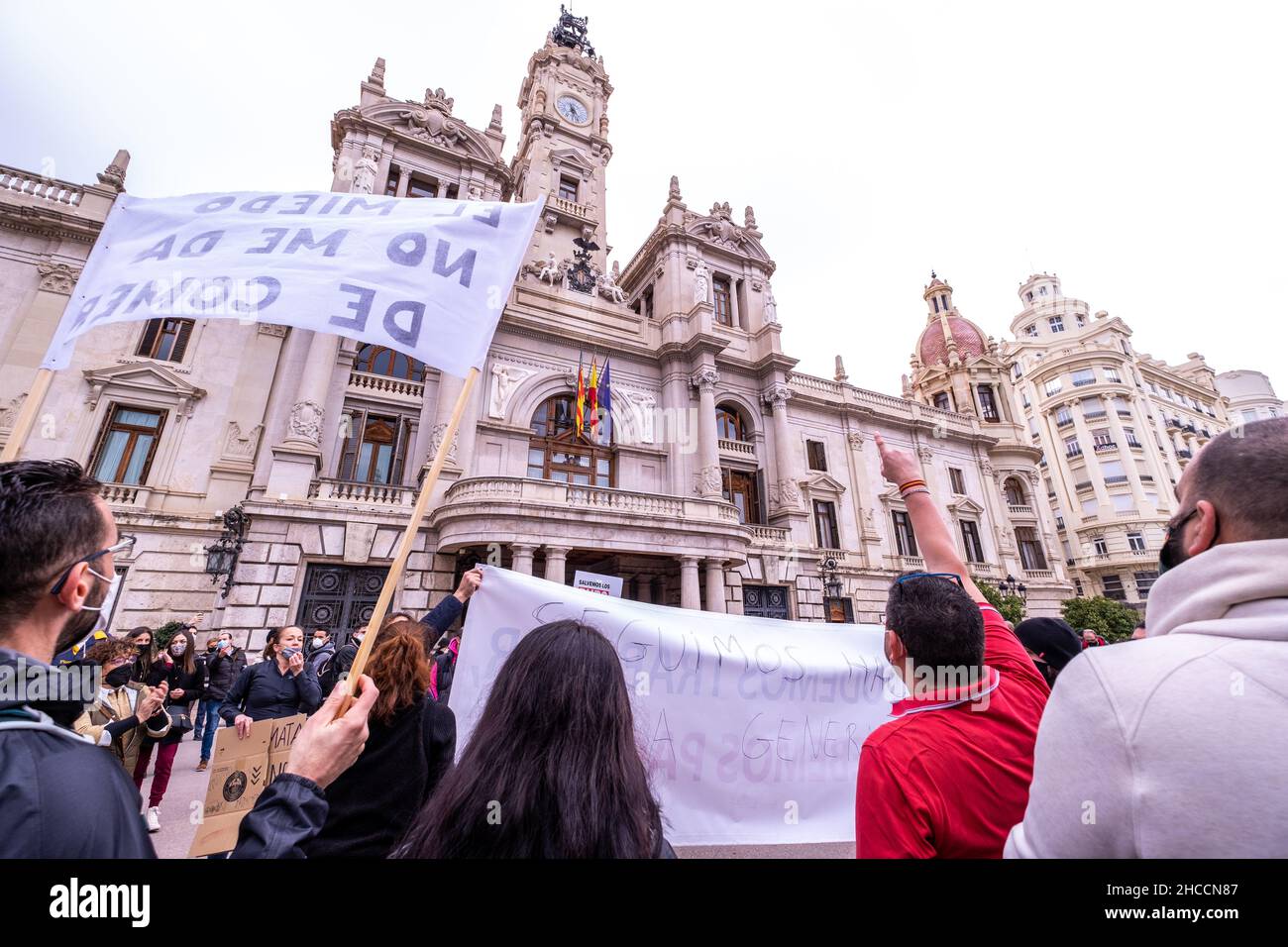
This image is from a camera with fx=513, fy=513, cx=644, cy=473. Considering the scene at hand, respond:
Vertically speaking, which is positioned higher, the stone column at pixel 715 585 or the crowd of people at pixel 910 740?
the stone column at pixel 715 585

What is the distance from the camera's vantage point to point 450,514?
586 inches

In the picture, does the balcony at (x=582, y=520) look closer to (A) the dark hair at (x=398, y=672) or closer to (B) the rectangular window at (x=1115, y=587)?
(A) the dark hair at (x=398, y=672)

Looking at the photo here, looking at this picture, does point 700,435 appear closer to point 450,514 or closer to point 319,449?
point 450,514

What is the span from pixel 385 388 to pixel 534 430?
5164mm

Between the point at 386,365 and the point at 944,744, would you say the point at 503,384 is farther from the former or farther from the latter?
the point at 944,744

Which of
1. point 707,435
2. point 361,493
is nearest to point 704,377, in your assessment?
point 707,435

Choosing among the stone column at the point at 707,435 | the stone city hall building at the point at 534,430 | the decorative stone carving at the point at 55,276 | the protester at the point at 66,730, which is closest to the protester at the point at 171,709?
the protester at the point at 66,730

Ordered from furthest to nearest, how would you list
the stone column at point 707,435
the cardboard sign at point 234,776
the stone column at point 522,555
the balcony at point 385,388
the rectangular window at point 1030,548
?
the rectangular window at point 1030,548
the stone column at point 707,435
the balcony at point 385,388
the stone column at point 522,555
the cardboard sign at point 234,776

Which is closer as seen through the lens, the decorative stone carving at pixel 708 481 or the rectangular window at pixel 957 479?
the decorative stone carving at pixel 708 481

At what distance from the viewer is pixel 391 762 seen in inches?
97.3

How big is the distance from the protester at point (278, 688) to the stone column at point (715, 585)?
40.0 ft

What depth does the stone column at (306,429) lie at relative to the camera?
47.7 feet

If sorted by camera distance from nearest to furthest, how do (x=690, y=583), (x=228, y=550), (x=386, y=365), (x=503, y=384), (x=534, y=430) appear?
(x=228, y=550) < (x=690, y=583) < (x=386, y=365) < (x=503, y=384) < (x=534, y=430)

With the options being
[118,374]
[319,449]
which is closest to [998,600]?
[319,449]
